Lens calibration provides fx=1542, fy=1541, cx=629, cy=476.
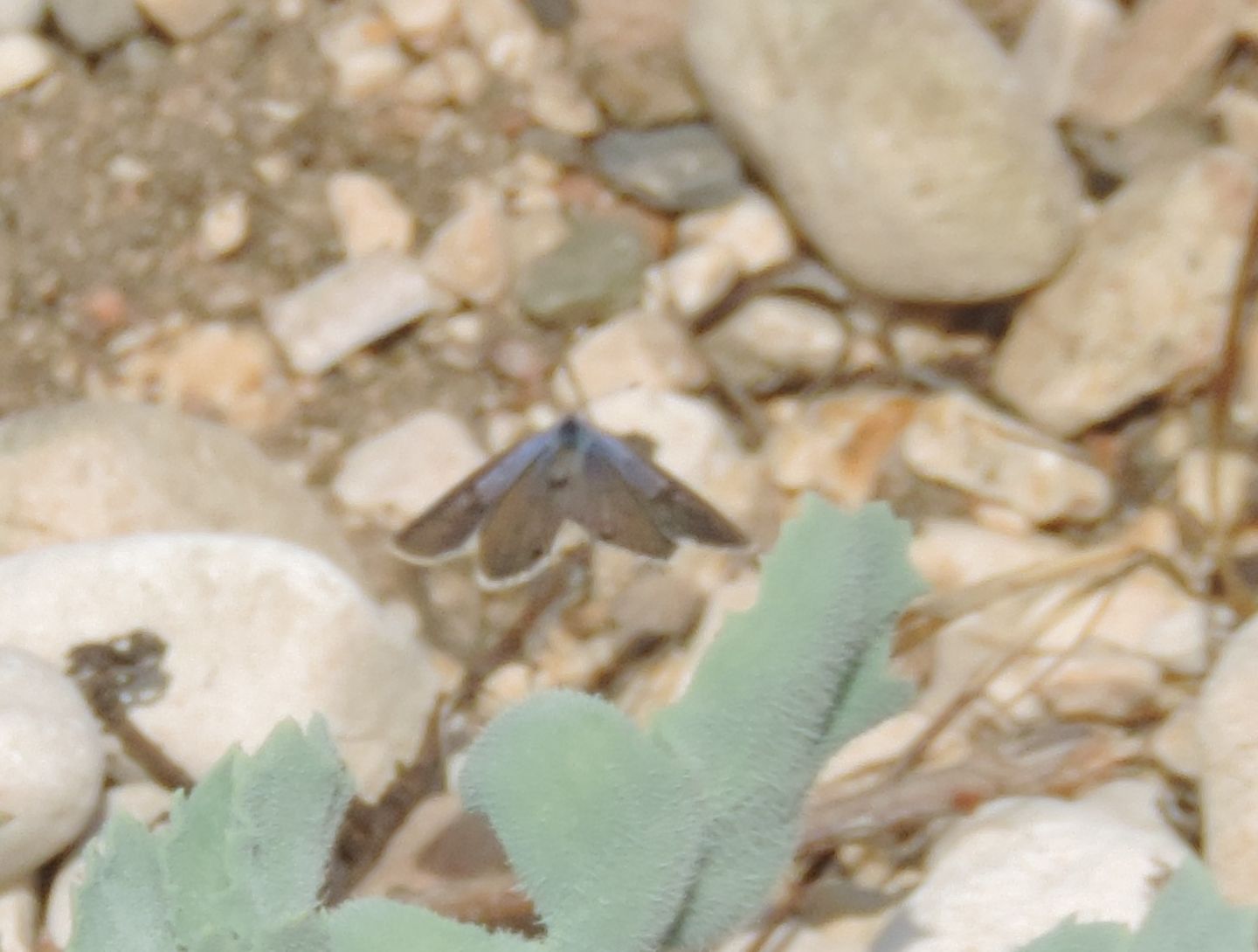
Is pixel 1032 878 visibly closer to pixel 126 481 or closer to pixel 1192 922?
pixel 1192 922

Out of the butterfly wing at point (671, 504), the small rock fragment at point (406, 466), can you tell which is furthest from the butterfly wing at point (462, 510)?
the small rock fragment at point (406, 466)

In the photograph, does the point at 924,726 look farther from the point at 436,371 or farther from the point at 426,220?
the point at 426,220

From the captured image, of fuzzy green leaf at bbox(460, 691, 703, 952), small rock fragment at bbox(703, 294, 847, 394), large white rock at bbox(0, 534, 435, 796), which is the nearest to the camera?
fuzzy green leaf at bbox(460, 691, 703, 952)

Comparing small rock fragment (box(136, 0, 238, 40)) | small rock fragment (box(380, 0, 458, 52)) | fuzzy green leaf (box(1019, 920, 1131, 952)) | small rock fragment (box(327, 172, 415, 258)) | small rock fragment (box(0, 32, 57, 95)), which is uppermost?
small rock fragment (box(0, 32, 57, 95))

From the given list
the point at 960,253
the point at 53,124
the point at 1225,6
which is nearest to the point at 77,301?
the point at 53,124

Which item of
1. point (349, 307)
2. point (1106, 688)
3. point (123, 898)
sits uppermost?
point (123, 898)

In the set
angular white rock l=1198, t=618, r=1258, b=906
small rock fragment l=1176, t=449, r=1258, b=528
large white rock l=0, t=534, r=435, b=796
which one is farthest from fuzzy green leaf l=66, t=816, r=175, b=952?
small rock fragment l=1176, t=449, r=1258, b=528

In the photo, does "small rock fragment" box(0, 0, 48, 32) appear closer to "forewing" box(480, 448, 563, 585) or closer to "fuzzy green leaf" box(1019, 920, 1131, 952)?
"forewing" box(480, 448, 563, 585)

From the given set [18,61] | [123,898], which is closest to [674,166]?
[18,61]
